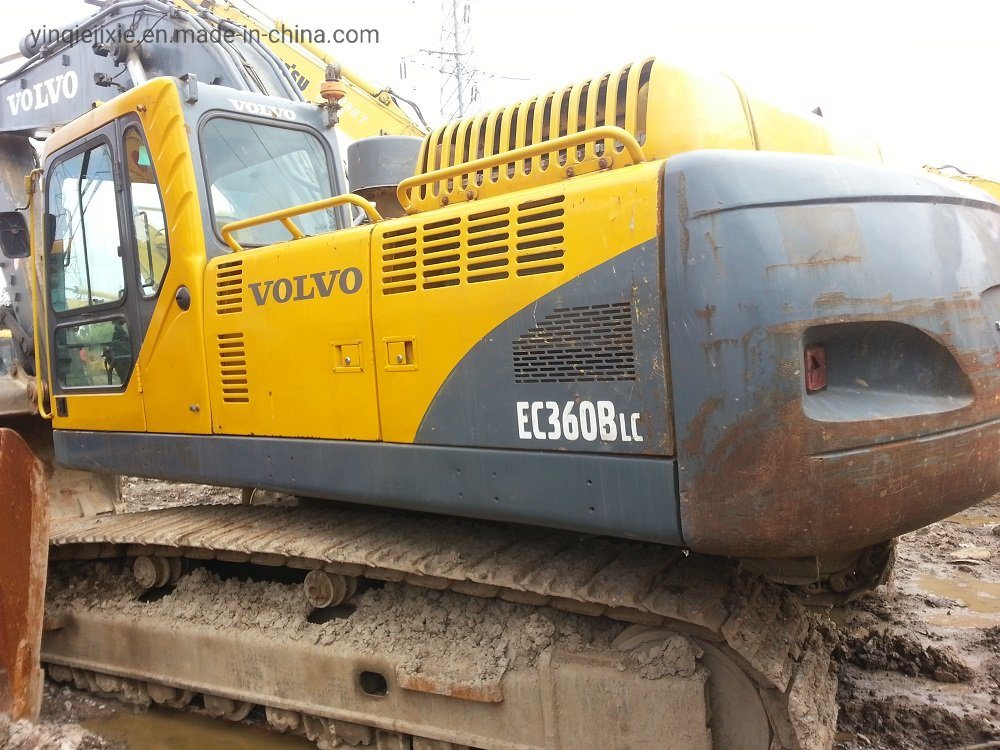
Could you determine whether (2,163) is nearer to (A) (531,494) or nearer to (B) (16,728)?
(B) (16,728)

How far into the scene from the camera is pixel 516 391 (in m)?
2.31

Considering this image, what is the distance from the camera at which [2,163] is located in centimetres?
504

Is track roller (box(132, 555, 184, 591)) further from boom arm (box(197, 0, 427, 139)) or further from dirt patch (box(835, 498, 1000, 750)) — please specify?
boom arm (box(197, 0, 427, 139))

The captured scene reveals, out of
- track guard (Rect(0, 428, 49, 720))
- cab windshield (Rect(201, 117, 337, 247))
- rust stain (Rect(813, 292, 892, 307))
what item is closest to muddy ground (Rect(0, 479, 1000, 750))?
track guard (Rect(0, 428, 49, 720))

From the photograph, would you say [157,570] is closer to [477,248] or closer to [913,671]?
[477,248]

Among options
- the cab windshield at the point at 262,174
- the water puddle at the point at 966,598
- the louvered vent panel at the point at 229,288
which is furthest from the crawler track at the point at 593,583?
the water puddle at the point at 966,598

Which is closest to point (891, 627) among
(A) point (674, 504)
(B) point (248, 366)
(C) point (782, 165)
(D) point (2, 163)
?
(A) point (674, 504)

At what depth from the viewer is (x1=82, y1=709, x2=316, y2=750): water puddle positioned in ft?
11.3

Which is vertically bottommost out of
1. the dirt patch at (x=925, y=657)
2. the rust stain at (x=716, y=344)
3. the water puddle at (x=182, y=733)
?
the water puddle at (x=182, y=733)

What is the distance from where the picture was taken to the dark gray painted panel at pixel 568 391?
80.6 inches

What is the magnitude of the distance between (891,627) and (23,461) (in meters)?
3.89

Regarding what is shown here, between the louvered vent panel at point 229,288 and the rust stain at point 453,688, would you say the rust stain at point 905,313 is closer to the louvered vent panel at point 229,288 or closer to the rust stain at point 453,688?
the rust stain at point 453,688

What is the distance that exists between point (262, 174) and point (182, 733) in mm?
2426

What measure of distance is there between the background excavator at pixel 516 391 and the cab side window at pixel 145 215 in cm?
2
